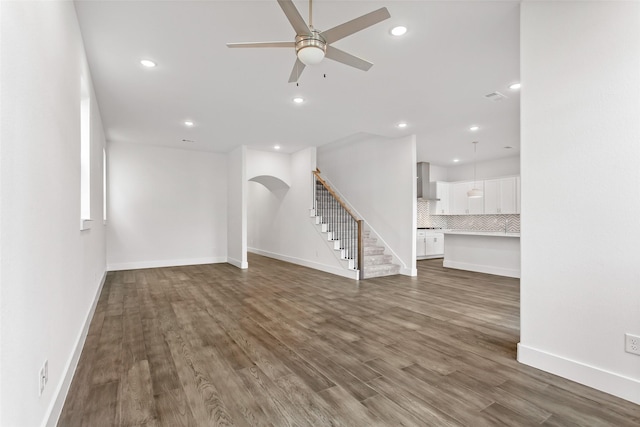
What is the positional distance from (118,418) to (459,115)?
18.8ft

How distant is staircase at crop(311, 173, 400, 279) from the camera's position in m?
6.28

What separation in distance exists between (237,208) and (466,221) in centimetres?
730

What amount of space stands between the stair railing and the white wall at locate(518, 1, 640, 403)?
3.80 metres

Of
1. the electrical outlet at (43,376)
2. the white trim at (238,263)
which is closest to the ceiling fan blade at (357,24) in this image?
the electrical outlet at (43,376)

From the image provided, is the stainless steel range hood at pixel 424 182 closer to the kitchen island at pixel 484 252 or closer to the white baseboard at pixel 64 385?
the kitchen island at pixel 484 252

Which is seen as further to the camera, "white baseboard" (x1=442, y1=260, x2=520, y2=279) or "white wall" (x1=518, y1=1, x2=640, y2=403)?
"white baseboard" (x1=442, y1=260, x2=520, y2=279)

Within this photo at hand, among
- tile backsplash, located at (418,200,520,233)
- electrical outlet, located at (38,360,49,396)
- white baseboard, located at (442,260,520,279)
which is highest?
tile backsplash, located at (418,200,520,233)

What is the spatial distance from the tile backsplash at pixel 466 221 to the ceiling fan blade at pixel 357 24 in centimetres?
846

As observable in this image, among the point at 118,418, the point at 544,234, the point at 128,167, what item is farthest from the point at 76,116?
the point at 128,167

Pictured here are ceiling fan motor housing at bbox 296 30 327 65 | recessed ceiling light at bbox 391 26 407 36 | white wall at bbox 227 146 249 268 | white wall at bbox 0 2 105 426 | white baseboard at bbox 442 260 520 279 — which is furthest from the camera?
white wall at bbox 227 146 249 268

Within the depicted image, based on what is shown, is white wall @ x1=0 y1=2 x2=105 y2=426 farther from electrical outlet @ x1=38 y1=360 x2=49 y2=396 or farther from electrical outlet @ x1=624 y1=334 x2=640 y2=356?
electrical outlet @ x1=624 y1=334 x2=640 y2=356

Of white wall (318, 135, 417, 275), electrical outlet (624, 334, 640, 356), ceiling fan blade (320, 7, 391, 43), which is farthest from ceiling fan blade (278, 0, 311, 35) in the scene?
white wall (318, 135, 417, 275)

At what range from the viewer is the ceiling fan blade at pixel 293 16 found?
2.01 meters

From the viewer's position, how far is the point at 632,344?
2.03m
